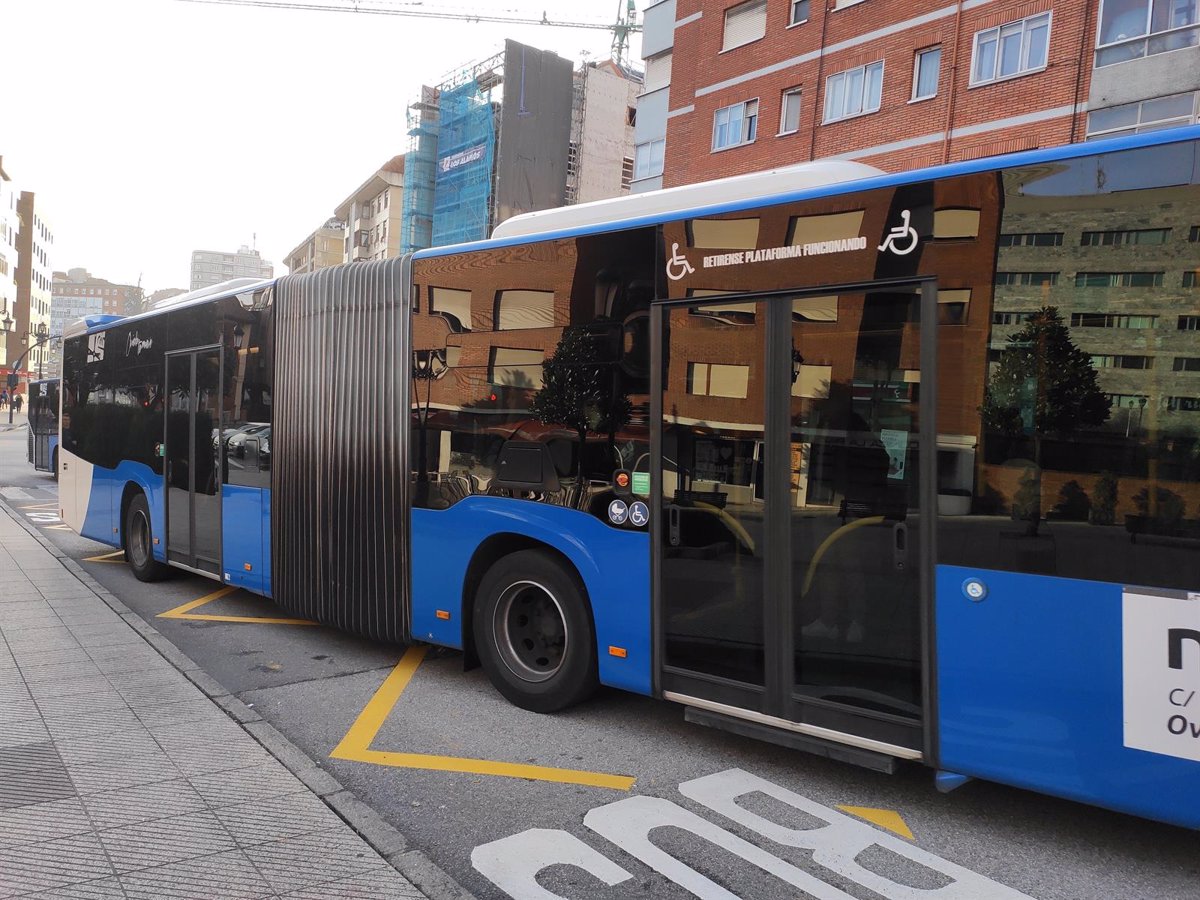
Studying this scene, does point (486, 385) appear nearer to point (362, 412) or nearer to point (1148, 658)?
point (362, 412)

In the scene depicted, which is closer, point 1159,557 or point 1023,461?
point 1159,557

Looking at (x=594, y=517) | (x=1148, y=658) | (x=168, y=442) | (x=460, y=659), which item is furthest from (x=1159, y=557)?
(x=168, y=442)

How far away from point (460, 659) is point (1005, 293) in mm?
4582

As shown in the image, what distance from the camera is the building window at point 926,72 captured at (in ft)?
74.5

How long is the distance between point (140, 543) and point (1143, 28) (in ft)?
71.6

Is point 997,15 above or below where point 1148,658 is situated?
above

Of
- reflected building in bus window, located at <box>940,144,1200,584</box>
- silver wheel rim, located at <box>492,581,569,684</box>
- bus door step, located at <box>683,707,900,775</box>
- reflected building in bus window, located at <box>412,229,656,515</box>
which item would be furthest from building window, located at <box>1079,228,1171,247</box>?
silver wheel rim, located at <box>492,581,569,684</box>

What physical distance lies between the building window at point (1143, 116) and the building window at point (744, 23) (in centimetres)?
1096

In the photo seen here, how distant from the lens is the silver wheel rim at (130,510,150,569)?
959cm

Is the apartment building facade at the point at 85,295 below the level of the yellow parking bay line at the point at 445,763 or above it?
above

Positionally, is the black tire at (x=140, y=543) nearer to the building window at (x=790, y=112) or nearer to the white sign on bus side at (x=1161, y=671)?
the white sign on bus side at (x=1161, y=671)

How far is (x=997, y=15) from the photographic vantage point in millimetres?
21516

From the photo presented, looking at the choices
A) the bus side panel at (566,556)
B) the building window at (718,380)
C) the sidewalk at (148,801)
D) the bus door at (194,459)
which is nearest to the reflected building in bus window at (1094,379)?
the building window at (718,380)

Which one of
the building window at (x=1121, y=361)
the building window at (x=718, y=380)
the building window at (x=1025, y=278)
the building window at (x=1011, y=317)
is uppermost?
the building window at (x=1025, y=278)
